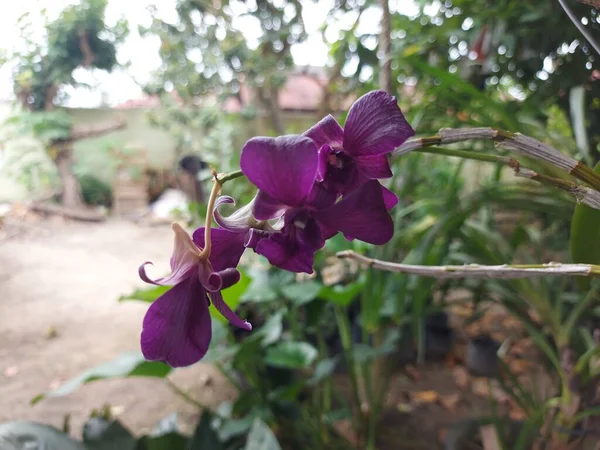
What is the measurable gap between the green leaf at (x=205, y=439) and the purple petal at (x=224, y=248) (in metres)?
0.68

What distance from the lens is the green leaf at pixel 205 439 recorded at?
2.58 ft

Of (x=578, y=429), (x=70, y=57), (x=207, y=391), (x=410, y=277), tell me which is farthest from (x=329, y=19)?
(x=70, y=57)

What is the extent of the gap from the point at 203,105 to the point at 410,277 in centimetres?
274

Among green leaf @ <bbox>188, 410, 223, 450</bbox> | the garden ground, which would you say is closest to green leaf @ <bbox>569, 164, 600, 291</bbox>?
green leaf @ <bbox>188, 410, 223, 450</bbox>

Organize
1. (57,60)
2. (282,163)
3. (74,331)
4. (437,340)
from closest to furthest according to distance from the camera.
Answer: (282,163) → (437,340) → (74,331) → (57,60)

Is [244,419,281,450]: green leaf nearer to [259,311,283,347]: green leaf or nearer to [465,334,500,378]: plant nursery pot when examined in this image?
[259,311,283,347]: green leaf

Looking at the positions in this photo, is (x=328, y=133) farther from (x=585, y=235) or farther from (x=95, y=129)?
(x=95, y=129)

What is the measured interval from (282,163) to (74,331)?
1956 mm

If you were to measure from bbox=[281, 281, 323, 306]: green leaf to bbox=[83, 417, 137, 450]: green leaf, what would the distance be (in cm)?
42

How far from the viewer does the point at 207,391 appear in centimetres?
145

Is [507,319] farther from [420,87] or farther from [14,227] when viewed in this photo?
[14,227]

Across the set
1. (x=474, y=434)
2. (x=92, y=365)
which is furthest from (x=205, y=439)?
(x=92, y=365)

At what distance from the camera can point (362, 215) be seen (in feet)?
0.69

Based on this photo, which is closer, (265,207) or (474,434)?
(265,207)
